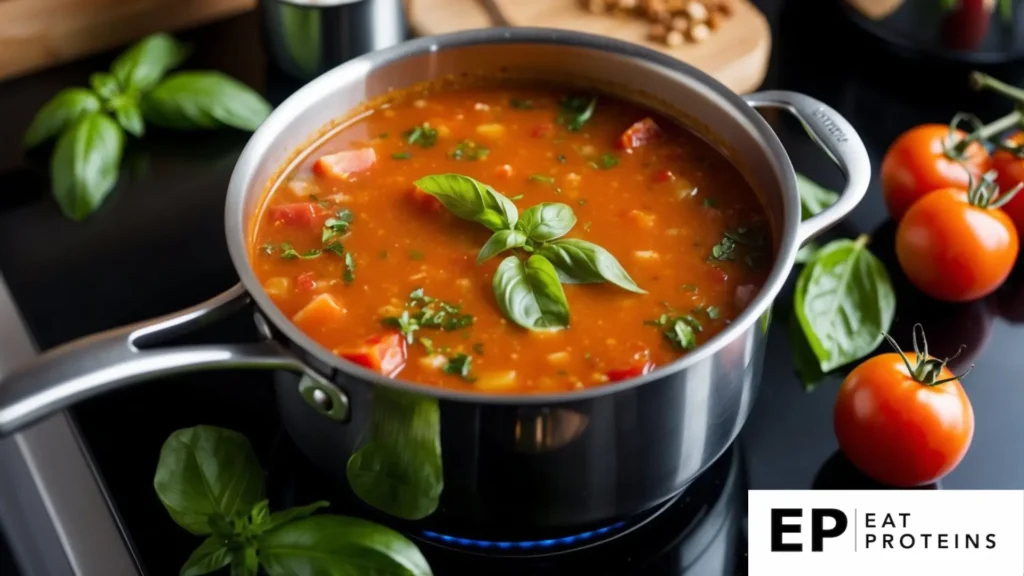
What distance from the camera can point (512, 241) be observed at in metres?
1.65

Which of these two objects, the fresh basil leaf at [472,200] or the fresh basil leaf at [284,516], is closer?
the fresh basil leaf at [284,516]

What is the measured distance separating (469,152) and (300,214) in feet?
1.00

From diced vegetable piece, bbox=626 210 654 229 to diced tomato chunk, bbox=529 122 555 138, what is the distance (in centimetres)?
25

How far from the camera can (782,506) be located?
1.72m

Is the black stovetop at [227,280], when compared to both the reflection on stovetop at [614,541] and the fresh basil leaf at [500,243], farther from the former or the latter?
the fresh basil leaf at [500,243]

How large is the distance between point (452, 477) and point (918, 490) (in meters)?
0.72

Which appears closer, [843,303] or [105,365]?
[105,365]

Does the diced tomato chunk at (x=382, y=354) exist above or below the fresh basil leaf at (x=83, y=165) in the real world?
above

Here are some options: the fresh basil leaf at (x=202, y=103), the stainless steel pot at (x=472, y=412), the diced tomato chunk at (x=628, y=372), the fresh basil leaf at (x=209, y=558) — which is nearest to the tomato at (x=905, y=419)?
the stainless steel pot at (x=472, y=412)

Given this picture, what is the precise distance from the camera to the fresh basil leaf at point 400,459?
136 cm

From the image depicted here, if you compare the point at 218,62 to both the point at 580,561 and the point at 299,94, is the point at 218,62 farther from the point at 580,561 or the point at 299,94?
the point at 580,561

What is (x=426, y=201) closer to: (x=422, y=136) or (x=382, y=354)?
(x=422, y=136)

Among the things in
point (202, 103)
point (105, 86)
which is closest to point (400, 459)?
point (202, 103)

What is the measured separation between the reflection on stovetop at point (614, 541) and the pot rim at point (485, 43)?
0.34 metres
